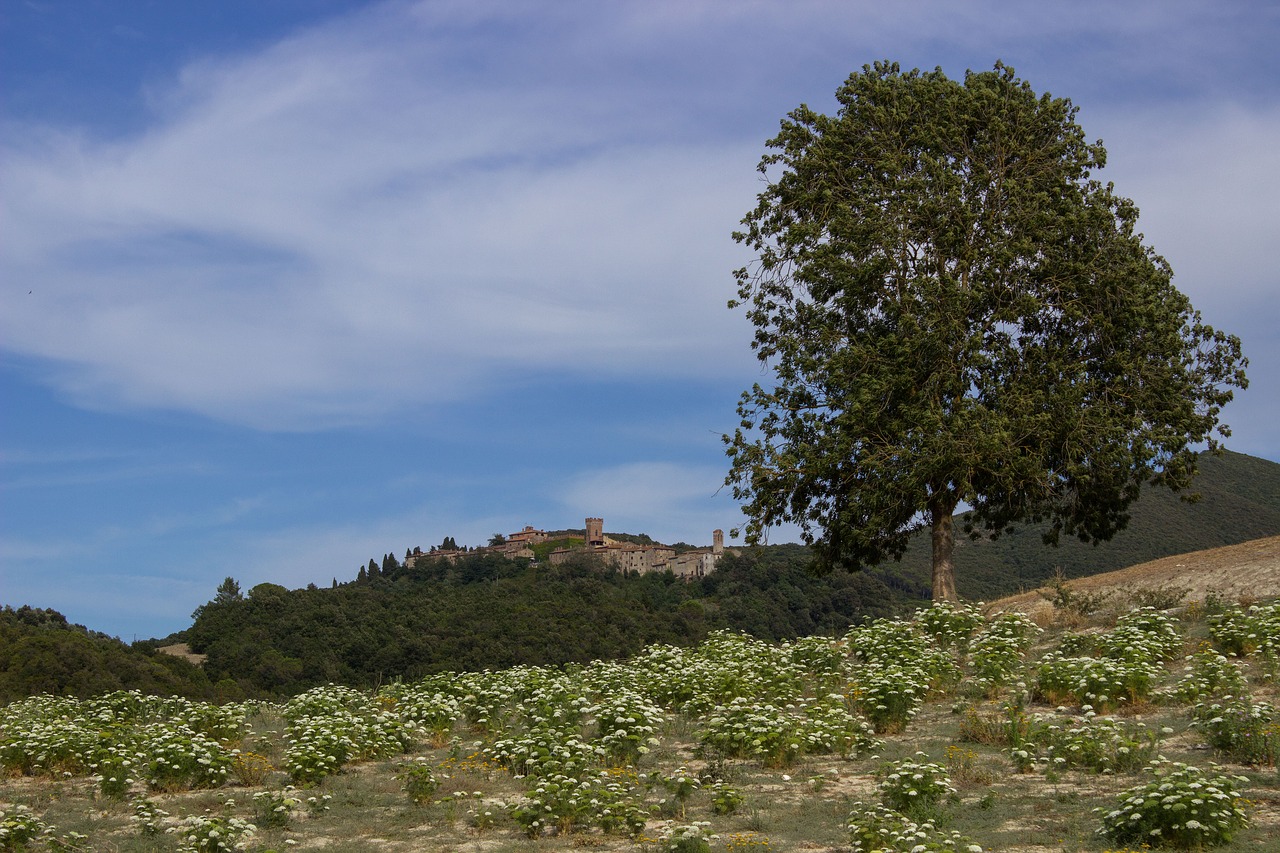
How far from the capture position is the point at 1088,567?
59.8 metres

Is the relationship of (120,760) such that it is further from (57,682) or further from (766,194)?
(57,682)

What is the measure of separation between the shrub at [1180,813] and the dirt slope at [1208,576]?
10758mm

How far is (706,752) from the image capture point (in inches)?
455

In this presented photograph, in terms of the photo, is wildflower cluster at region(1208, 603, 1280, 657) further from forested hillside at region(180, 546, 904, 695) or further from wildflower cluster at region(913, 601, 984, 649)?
forested hillside at region(180, 546, 904, 695)

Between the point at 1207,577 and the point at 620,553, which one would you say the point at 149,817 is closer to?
the point at 1207,577

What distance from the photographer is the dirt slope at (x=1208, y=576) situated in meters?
17.7

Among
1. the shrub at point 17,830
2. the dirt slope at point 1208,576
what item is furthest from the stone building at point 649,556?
the shrub at point 17,830

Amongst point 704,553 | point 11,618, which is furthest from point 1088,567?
point 704,553

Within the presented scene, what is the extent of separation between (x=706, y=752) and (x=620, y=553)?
138310 mm

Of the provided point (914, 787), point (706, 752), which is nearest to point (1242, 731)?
point (914, 787)

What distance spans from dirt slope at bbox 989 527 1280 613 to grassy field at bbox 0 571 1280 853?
9.70ft

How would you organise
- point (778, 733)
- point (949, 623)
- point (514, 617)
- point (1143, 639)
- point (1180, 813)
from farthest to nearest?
point (514, 617) → point (949, 623) → point (1143, 639) → point (778, 733) → point (1180, 813)

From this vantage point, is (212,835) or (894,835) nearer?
(894,835)

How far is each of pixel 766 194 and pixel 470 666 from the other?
2798cm
